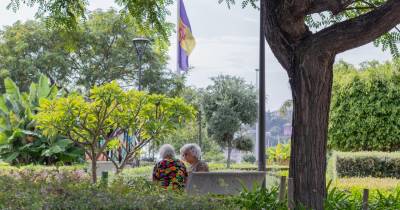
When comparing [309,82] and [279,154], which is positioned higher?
[309,82]

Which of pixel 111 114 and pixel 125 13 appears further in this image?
pixel 111 114

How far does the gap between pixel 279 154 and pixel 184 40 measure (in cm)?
1208

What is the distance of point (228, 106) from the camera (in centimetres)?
3186

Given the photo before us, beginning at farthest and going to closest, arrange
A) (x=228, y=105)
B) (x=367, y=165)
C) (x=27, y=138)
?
(x=228, y=105) → (x=27, y=138) → (x=367, y=165)

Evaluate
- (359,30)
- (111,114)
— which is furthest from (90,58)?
(359,30)

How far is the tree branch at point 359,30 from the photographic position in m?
6.66

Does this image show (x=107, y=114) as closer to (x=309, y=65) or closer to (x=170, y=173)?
(x=170, y=173)

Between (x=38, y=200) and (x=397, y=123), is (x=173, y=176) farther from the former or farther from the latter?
(x=397, y=123)

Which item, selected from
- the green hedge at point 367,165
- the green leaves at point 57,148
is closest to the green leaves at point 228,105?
the green leaves at point 57,148

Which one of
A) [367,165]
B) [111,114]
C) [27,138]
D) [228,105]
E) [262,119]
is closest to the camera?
[262,119]

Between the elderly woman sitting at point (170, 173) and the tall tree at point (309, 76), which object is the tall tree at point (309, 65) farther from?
the elderly woman sitting at point (170, 173)

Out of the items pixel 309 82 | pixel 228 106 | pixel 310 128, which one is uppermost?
pixel 228 106

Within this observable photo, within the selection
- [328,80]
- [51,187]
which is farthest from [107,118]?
[51,187]

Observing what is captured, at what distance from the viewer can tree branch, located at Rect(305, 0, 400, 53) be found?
21.9 feet
